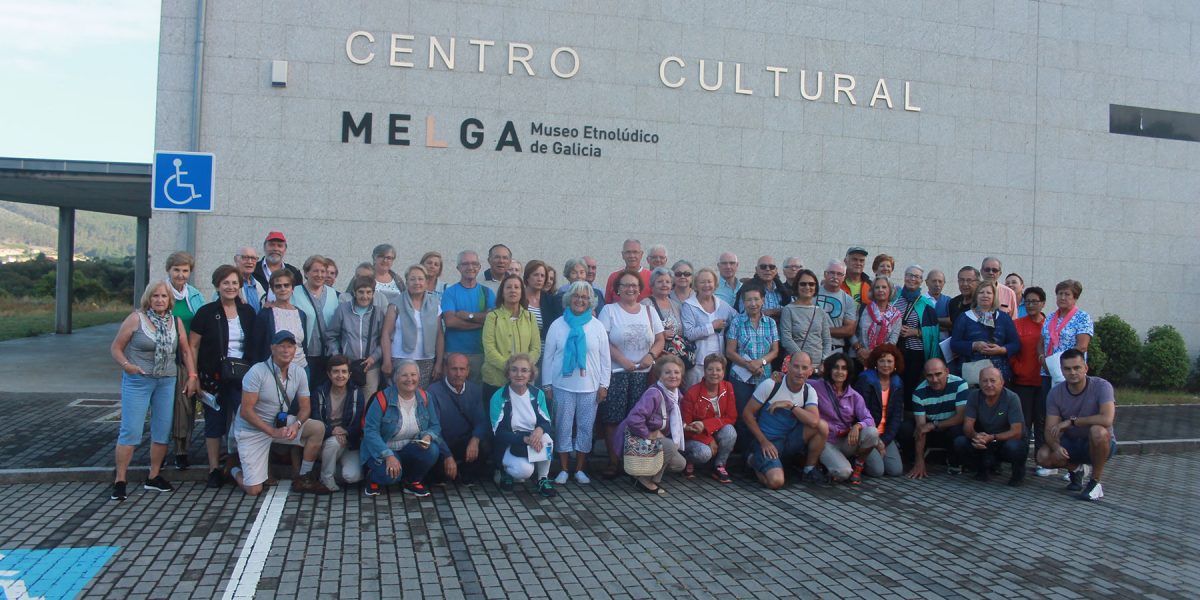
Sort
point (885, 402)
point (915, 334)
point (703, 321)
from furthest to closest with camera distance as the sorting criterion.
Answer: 1. point (915, 334)
2. point (885, 402)
3. point (703, 321)

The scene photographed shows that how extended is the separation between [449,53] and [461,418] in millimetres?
6173

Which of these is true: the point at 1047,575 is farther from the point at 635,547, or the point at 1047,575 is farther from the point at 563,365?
the point at 563,365

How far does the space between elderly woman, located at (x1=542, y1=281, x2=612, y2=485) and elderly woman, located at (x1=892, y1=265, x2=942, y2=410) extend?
123 inches

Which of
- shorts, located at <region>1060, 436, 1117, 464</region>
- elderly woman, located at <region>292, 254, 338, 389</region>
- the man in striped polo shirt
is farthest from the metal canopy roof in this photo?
shorts, located at <region>1060, 436, 1117, 464</region>

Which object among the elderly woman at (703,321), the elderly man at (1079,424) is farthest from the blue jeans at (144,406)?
the elderly man at (1079,424)

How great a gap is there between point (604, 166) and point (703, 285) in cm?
447

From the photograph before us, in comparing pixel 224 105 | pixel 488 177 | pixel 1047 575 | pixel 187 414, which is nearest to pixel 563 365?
pixel 187 414

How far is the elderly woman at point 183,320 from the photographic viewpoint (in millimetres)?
6508

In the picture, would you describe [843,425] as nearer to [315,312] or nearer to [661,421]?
[661,421]

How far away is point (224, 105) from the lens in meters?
10.7

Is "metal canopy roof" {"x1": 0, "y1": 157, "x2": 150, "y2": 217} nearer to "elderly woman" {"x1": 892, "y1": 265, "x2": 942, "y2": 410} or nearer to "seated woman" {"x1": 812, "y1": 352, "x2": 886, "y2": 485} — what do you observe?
"seated woman" {"x1": 812, "y1": 352, "x2": 886, "y2": 485}

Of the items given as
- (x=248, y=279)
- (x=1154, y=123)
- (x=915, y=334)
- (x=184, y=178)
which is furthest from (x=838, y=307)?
(x=1154, y=123)

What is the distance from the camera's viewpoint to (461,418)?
671 cm

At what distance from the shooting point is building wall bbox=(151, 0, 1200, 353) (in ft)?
35.3
